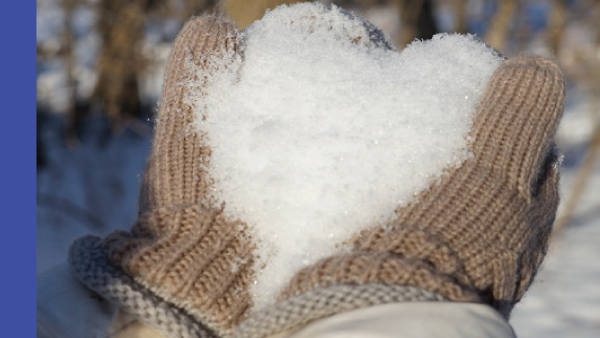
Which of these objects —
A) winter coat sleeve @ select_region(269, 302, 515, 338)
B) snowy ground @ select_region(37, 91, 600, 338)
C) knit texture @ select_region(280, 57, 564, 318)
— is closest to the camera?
winter coat sleeve @ select_region(269, 302, 515, 338)

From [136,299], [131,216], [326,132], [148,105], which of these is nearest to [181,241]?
[136,299]

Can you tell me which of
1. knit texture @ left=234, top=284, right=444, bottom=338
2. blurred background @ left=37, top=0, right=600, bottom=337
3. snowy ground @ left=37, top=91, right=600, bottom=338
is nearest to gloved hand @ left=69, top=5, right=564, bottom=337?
knit texture @ left=234, top=284, right=444, bottom=338

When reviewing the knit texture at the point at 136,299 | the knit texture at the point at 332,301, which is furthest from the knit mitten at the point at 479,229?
the knit texture at the point at 136,299

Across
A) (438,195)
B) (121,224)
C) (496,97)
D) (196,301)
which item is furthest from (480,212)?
(121,224)

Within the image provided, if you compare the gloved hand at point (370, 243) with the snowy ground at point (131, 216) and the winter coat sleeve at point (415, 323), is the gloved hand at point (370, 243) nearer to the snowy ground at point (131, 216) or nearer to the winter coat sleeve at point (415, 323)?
the winter coat sleeve at point (415, 323)

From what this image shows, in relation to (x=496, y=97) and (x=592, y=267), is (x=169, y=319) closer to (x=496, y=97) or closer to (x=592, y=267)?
(x=496, y=97)

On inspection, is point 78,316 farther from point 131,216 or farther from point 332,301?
point 131,216

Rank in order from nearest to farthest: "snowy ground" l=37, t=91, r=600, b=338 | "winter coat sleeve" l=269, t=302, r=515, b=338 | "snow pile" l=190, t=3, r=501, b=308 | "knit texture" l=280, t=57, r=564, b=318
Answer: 1. "winter coat sleeve" l=269, t=302, r=515, b=338
2. "knit texture" l=280, t=57, r=564, b=318
3. "snow pile" l=190, t=3, r=501, b=308
4. "snowy ground" l=37, t=91, r=600, b=338

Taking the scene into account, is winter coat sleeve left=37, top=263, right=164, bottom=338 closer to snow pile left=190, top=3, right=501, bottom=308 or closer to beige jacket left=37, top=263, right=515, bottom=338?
beige jacket left=37, top=263, right=515, bottom=338
